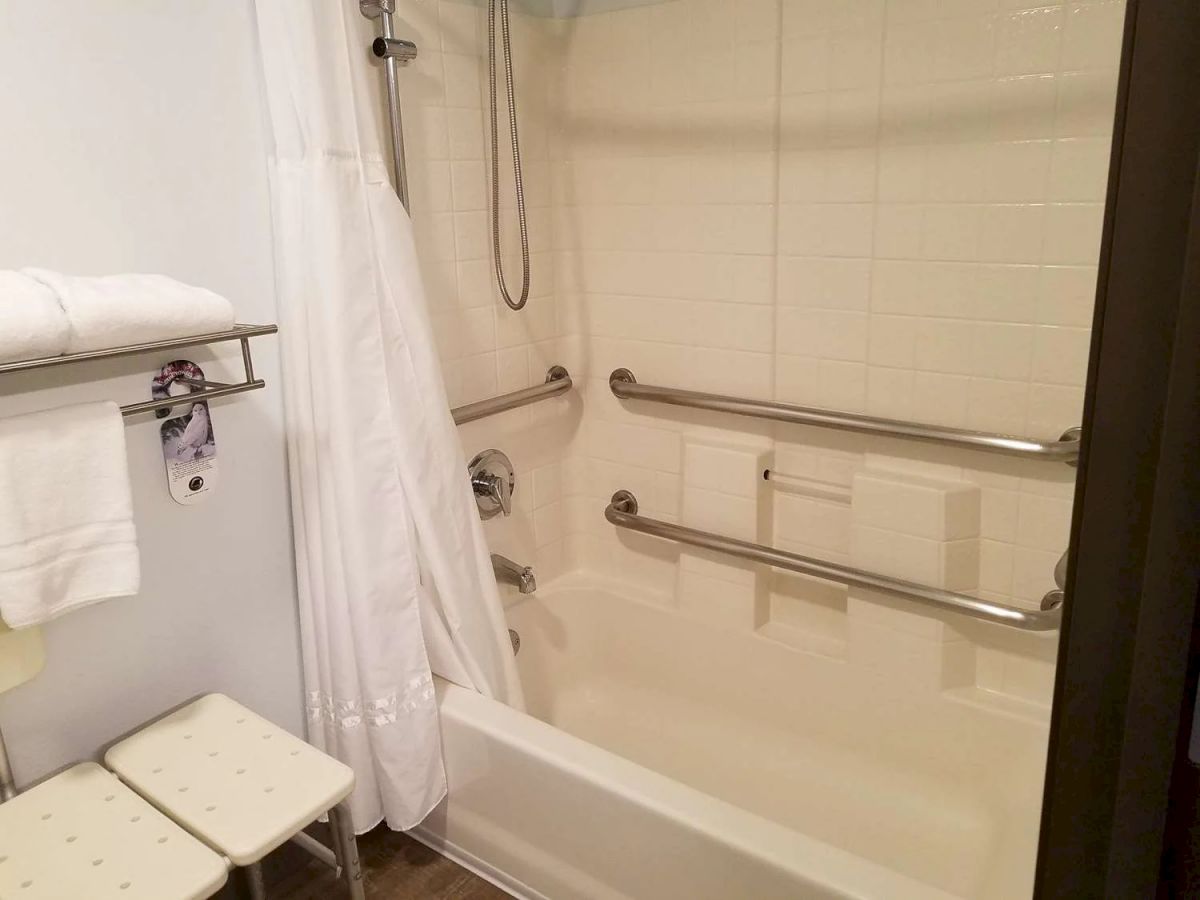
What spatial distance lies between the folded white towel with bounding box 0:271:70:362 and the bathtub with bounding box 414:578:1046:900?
0.92 m

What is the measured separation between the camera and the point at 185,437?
140cm

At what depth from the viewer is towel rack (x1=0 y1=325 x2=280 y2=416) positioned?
108 cm

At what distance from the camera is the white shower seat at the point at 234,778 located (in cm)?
118

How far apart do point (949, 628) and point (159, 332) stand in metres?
1.50

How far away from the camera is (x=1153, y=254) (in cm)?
41

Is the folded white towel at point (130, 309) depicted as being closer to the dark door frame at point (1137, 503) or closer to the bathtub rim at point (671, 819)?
the bathtub rim at point (671, 819)

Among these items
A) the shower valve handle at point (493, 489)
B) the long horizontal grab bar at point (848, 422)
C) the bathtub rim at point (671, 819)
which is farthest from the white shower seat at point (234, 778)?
the long horizontal grab bar at point (848, 422)

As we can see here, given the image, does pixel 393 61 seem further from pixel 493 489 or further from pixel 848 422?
pixel 848 422

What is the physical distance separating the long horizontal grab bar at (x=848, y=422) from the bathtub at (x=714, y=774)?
52 cm

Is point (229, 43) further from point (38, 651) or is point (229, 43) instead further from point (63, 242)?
point (38, 651)

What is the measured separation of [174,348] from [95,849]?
677 millimetres

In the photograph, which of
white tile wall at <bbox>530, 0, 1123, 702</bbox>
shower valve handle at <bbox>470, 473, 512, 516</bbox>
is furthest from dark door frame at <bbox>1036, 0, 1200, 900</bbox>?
shower valve handle at <bbox>470, 473, 512, 516</bbox>

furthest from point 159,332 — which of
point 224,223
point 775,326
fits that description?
point 775,326

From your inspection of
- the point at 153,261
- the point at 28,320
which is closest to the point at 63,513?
the point at 28,320
